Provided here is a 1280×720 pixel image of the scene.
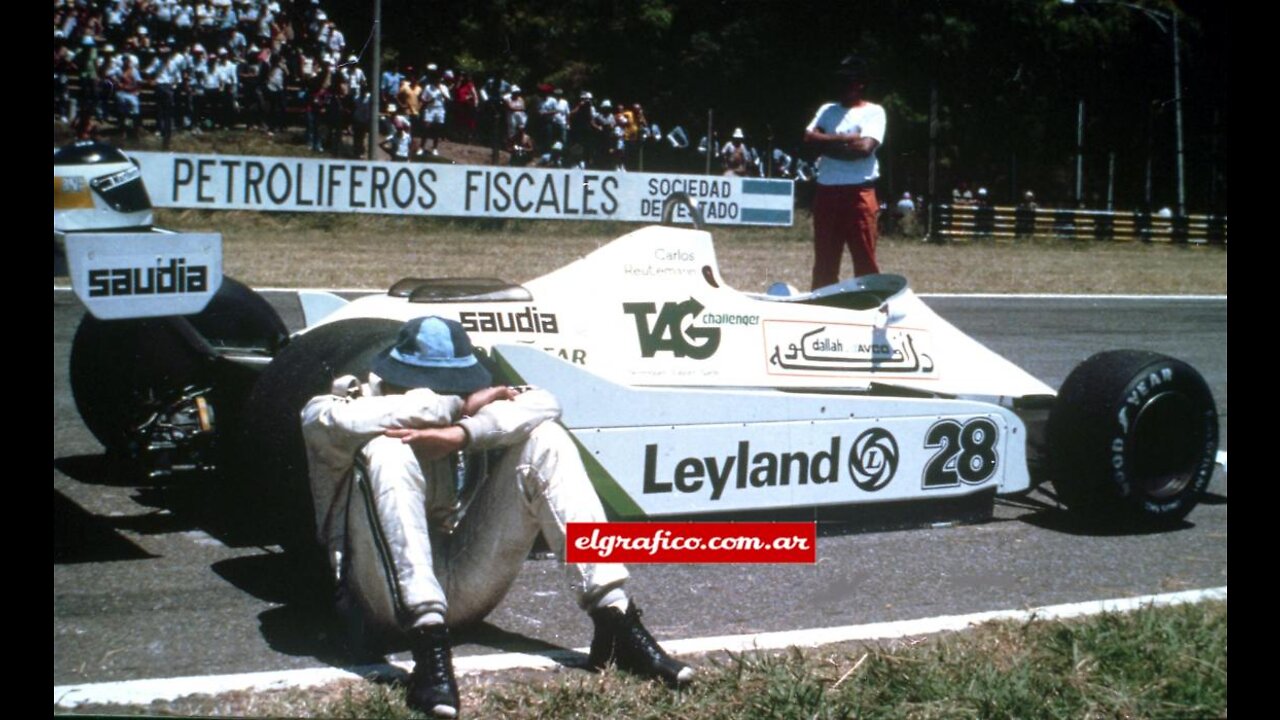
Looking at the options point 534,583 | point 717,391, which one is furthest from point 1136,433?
point 534,583

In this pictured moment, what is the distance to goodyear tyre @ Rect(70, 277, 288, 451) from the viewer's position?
5.83 meters

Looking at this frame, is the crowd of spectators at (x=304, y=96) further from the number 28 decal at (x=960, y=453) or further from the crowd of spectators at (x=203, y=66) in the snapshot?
the number 28 decal at (x=960, y=453)

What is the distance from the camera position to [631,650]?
400 cm

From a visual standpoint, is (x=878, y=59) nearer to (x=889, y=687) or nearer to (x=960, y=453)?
(x=960, y=453)

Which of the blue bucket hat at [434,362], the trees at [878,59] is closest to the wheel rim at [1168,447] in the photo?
the trees at [878,59]

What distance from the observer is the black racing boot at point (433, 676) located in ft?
12.1

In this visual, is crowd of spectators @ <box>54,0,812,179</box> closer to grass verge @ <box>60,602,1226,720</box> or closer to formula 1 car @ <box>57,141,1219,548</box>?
formula 1 car @ <box>57,141,1219,548</box>

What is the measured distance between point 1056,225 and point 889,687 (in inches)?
588

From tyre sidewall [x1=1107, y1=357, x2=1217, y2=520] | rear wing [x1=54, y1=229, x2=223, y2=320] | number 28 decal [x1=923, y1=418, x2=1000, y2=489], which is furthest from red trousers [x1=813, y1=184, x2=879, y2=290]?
rear wing [x1=54, y1=229, x2=223, y2=320]

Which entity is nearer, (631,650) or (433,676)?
(433,676)

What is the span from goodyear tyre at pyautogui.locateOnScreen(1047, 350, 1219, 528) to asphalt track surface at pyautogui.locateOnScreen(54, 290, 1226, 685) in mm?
141

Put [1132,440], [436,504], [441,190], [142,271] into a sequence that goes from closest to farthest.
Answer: [436,504], [142,271], [1132,440], [441,190]

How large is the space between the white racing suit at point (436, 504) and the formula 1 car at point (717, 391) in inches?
30.5

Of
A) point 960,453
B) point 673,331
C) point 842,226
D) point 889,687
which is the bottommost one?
point 889,687
